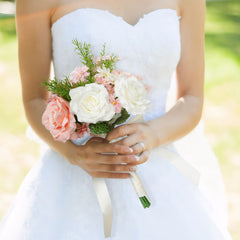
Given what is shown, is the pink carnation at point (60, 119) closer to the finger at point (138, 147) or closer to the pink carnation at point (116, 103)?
the pink carnation at point (116, 103)

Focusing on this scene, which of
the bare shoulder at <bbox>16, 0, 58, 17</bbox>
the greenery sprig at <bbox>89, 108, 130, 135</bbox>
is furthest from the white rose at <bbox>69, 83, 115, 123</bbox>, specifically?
the bare shoulder at <bbox>16, 0, 58, 17</bbox>

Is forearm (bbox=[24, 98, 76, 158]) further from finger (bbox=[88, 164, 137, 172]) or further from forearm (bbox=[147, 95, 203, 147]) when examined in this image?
forearm (bbox=[147, 95, 203, 147])

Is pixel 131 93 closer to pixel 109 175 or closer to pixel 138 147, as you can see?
pixel 138 147

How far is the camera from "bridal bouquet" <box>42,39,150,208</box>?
161cm

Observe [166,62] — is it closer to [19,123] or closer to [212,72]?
[19,123]

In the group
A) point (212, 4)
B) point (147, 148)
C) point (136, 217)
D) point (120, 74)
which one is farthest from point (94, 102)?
point (212, 4)

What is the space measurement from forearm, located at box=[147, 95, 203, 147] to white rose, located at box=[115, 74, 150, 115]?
0.46 meters

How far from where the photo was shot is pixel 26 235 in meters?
1.95

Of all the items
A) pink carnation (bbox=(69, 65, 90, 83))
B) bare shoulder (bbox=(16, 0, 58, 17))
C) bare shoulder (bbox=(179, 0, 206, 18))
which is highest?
bare shoulder (bbox=(16, 0, 58, 17))

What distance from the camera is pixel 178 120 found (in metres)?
2.28

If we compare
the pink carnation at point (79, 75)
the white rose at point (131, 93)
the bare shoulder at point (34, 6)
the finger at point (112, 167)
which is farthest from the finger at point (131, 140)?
the bare shoulder at point (34, 6)

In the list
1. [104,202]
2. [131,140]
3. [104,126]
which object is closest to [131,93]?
[104,126]

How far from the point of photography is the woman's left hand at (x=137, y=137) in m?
1.85

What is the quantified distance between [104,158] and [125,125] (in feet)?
0.63
